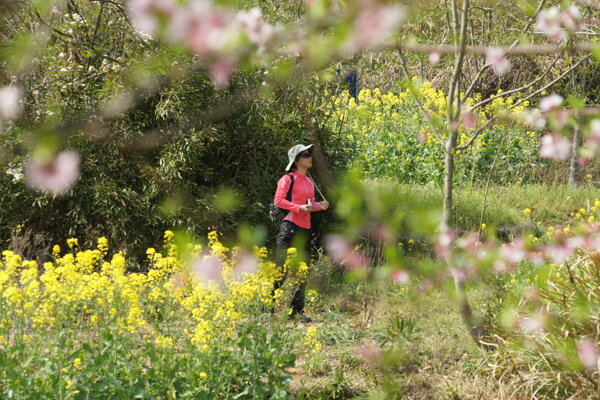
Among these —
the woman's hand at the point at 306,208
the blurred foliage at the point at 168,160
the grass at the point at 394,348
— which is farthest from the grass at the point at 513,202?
the woman's hand at the point at 306,208

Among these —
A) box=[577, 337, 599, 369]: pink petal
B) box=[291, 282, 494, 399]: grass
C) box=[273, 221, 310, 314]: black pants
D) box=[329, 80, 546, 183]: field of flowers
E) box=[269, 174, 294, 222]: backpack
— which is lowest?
box=[291, 282, 494, 399]: grass

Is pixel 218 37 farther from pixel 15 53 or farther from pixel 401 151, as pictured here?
pixel 401 151

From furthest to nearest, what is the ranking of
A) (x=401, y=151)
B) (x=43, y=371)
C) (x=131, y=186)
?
1. (x=401, y=151)
2. (x=131, y=186)
3. (x=43, y=371)

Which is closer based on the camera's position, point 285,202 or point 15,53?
point 15,53

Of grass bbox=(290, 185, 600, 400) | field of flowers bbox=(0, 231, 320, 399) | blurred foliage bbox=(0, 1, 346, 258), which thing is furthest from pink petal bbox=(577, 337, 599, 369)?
blurred foliage bbox=(0, 1, 346, 258)

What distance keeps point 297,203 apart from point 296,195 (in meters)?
0.06

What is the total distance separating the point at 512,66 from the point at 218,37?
405 inches

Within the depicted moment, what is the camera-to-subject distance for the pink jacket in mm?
4734

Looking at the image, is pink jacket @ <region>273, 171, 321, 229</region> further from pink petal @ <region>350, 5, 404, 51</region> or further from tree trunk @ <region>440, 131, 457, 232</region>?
pink petal @ <region>350, 5, 404, 51</region>

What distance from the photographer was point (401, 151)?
8.80 m

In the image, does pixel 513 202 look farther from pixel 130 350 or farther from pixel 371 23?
pixel 371 23

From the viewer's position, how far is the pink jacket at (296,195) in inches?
186

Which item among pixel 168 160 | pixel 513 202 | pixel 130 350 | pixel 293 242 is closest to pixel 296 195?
pixel 293 242

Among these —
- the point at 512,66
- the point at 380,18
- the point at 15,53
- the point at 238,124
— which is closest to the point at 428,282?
the point at 380,18
